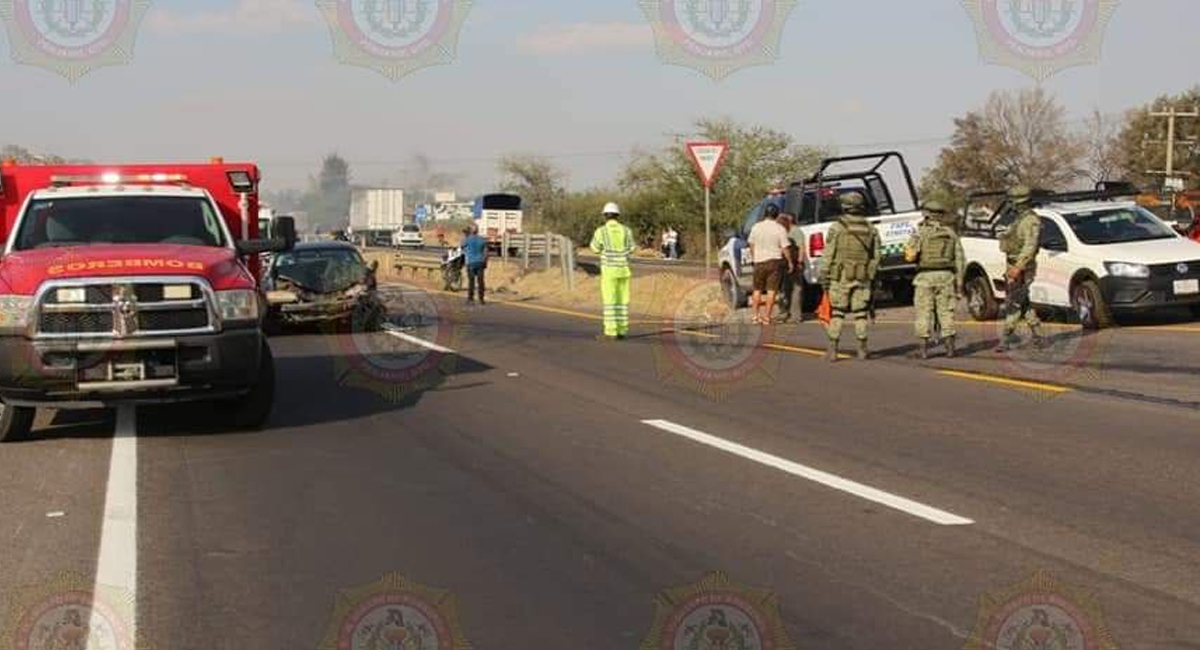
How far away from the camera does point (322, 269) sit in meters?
22.5

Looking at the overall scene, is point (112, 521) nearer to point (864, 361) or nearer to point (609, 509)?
point (609, 509)

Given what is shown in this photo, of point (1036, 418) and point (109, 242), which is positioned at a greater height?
point (109, 242)

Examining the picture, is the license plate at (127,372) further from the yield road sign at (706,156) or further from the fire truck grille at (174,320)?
the yield road sign at (706,156)

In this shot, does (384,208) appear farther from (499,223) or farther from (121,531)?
(121,531)

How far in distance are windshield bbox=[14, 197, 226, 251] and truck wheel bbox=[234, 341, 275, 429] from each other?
4.27 ft

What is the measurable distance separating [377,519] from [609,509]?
4.29 ft

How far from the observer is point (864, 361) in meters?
15.5

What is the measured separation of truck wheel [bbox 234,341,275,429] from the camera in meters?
10.9

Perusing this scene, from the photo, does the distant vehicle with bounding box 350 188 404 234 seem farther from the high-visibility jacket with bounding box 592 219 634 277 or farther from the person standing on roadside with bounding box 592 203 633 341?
the high-visibility jacket with bounding box 592 219 634 277

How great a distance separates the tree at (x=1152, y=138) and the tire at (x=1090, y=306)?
190 ft

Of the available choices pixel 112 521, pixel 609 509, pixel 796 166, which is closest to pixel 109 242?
pixel 112 521

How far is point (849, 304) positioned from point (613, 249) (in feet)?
13.6

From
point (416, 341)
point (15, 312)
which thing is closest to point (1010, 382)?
point (15, 312)

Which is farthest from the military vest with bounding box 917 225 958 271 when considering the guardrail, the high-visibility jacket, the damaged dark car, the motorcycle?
the motorcycle
